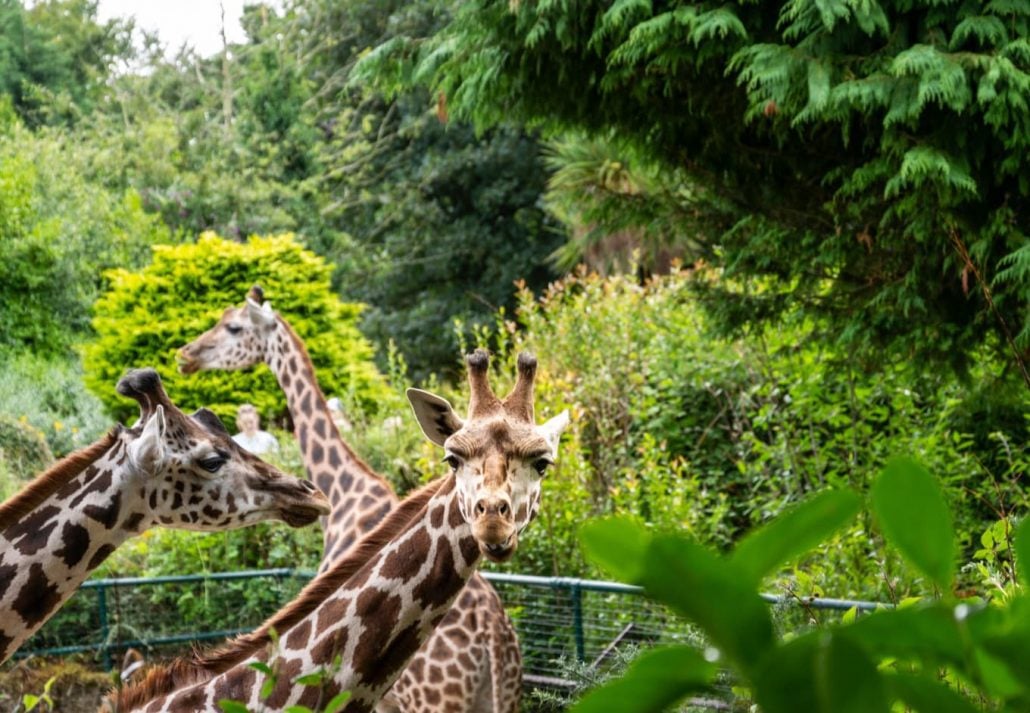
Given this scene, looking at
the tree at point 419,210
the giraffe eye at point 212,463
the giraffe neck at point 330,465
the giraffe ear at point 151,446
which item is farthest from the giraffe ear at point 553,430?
the tree at point 419,210

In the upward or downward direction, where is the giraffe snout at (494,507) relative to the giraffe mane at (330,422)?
upward

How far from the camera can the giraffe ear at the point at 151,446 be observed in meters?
3.42

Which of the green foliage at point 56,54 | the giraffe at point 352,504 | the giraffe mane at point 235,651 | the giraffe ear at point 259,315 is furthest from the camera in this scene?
the green foliage at point 56,54

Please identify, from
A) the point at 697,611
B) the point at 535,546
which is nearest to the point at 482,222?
the point at 535,546

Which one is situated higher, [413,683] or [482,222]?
[413,683]

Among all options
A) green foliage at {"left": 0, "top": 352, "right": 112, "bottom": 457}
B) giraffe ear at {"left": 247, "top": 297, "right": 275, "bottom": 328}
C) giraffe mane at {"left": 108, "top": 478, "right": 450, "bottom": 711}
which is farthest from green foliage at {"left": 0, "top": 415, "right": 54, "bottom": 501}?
giraffe mane at {"left": 108, "top": 478, "right": 450, "bottom": 711}

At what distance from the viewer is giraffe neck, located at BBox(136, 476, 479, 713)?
2.88 metres

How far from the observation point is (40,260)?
15.5 metres

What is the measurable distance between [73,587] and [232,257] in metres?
10.5

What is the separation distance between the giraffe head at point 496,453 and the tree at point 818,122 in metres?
1.96

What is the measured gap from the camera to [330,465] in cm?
573

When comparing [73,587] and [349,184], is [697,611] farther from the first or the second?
[349,184]

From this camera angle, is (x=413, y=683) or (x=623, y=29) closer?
(x=413, y=683)

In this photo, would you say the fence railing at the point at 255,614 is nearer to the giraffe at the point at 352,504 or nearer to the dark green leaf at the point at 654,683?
the giraffe at the point at 352,504
